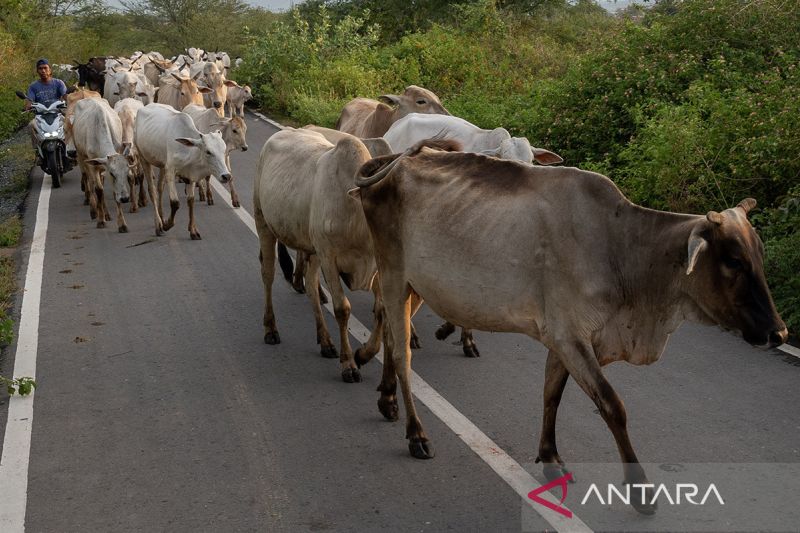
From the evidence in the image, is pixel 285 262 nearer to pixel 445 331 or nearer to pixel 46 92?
pixel 445 331

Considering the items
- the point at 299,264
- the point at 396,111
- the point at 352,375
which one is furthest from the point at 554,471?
the point at 396,111

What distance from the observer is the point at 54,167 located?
16.3 meters

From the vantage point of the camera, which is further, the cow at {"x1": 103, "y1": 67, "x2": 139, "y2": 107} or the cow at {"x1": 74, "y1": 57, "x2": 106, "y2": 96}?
the cow at {"x1": 74, "y1": 57, "x2": 106, "y2": 96}

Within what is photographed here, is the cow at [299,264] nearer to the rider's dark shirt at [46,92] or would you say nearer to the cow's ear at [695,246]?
the cow's ear at [695,246]

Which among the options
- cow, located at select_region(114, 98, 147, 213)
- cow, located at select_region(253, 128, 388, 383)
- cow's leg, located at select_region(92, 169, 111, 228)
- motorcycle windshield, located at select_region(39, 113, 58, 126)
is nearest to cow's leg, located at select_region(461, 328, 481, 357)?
cow, located at select_region(253, 128, 388, 383)

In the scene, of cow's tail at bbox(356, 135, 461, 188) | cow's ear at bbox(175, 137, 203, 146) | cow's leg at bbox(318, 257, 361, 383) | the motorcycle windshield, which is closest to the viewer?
cow's tail at bbox(356, 135, 461, 188)

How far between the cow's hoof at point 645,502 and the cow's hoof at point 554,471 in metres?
0.51

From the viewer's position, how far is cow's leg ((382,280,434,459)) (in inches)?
241

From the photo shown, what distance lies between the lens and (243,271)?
10828 mm

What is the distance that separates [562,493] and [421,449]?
97cm

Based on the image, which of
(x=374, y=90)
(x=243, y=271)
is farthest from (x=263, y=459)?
(x=374, y=90)

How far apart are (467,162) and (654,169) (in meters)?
5.32

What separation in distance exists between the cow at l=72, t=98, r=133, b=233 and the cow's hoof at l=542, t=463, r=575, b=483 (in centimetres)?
874

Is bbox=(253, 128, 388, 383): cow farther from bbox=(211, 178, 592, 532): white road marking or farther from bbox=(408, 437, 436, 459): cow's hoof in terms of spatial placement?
bbox=(408, 437, 436, 459): cow's hoof
